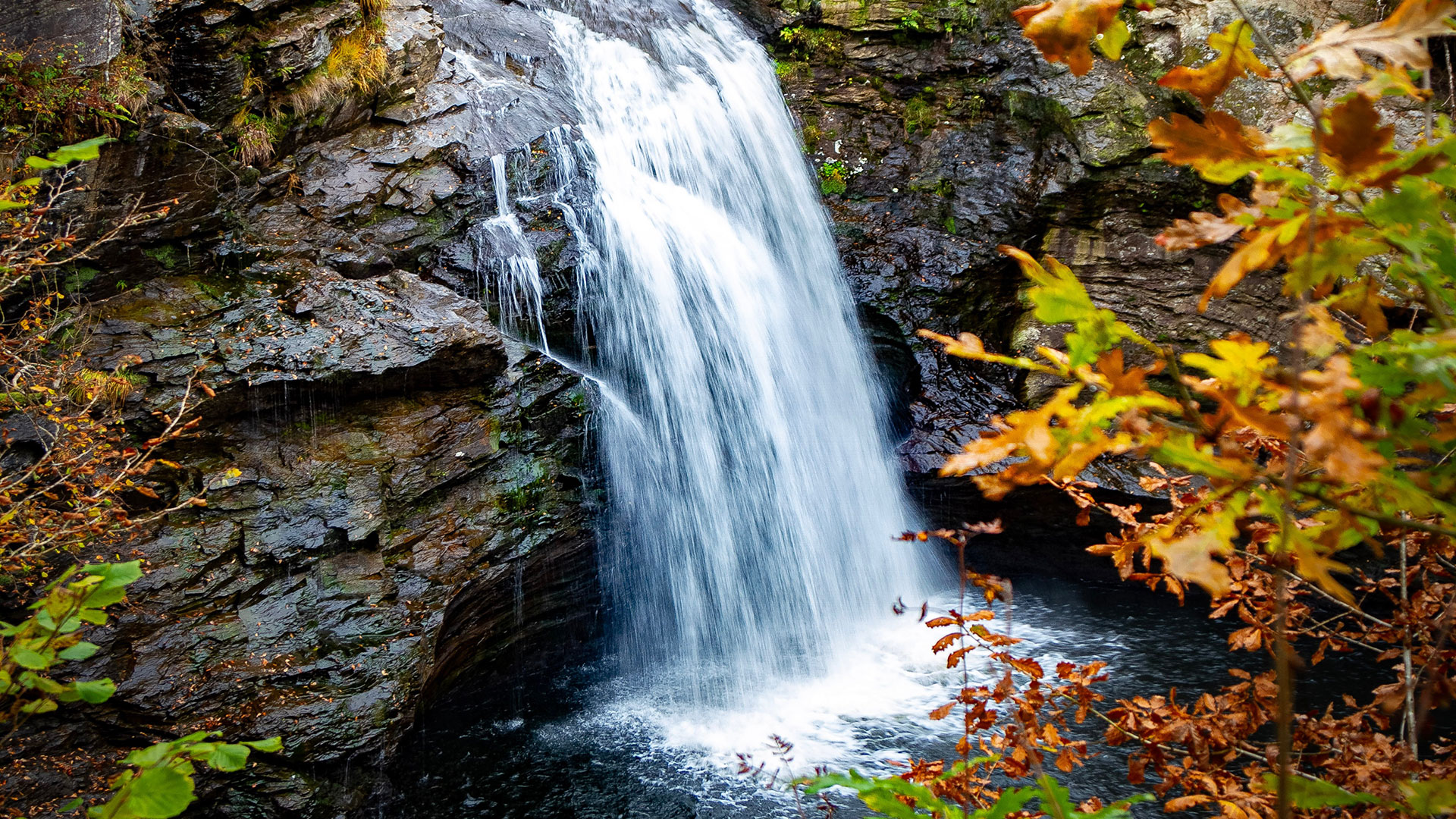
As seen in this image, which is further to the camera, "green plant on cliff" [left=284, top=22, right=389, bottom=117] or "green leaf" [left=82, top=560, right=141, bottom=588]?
"green plant on cliff" [left=284, top=22, right=389, bottom=117]

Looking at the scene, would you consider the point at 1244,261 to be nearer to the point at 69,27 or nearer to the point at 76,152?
the point at 76,152

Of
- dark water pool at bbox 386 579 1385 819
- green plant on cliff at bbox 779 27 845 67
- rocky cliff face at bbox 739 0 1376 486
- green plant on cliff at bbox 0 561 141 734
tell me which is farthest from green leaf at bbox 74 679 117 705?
green plant on cliff at bbox 779 27 845 67

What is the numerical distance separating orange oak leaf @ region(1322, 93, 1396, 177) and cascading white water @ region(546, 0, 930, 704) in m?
5.17

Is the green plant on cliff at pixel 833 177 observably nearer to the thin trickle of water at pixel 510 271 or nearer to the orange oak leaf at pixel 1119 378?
the thin trickle of water at pixel 510 271

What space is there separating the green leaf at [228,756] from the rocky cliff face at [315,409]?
323 cm

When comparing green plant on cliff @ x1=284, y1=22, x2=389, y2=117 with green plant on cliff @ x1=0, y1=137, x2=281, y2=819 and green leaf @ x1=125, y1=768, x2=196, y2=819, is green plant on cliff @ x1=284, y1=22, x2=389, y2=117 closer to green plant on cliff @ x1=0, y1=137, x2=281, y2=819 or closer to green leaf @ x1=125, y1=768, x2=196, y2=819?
green plant on cliff @ x1=0, y1=137, x2=281, y2=819

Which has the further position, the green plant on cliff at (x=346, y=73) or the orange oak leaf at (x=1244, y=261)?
the green plant on cliff at (x=346, y=73)

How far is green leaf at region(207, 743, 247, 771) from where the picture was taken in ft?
5.02

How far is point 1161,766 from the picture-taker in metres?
2.06

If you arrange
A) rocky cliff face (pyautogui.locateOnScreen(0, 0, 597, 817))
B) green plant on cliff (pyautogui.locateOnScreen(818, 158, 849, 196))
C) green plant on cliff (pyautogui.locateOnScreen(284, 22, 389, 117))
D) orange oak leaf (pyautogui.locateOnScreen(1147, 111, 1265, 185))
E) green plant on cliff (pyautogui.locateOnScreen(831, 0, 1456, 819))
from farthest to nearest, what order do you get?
green plant on cliff (pyautogui.locateOnScreen(818, 158, 849, 196))
green plant on cliff (pyautogui.locateOnScreen(284, 22, 389, 117))
rocky cliff face (pyautogui.locateOnScreen(0, 0, 597, 817))
orange oak leaf (pyautogui.locateOnScreen(1147, 111, 1265, 185))
green plant on cliff (pyautogui.locateOnScreen(831, 0, 1456, 819))

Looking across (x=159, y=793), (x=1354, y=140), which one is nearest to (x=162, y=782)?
(x=159, y=793)

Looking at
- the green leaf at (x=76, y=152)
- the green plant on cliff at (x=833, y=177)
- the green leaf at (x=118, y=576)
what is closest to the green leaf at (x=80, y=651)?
the green leaf at (x=118, y=576)

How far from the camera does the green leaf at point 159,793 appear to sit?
1471mm

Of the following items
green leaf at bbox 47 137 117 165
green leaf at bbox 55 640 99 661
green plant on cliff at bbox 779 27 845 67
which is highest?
green plant on cliff at bbox 779 27 845 67
